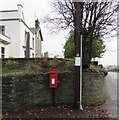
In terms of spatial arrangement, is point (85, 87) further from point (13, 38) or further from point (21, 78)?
point (13, 38)

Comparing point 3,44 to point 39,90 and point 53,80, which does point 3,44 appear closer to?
point 39,90

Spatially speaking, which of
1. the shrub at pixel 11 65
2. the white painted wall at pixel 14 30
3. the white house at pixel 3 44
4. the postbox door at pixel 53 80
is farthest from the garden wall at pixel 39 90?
the white painted wall at pixel 14 30

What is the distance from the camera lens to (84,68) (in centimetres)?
511

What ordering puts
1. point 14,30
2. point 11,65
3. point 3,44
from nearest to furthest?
1. point 11,65
2. point 3,44
3. point 14,30

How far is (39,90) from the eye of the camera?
176 inches

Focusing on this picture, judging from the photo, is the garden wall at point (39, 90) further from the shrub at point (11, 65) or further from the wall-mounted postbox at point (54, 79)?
the shrub at point (11, 65)

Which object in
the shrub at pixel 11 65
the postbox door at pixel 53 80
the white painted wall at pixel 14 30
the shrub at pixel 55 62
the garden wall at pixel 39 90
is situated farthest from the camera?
the white painted wall at pixel 14 30

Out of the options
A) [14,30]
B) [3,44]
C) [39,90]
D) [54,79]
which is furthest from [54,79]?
[14,30]

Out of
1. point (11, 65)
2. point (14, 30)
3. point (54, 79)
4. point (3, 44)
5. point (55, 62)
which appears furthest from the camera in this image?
point (14, 30)

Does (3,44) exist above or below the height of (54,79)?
above

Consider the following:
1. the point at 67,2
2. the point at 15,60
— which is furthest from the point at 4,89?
the point at 67,2

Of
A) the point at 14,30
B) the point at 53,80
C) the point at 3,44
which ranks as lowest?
the point at 53,80

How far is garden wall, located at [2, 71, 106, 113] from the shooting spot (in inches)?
154

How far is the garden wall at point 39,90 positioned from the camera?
3908 millimetres
